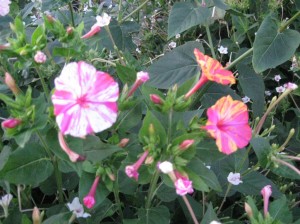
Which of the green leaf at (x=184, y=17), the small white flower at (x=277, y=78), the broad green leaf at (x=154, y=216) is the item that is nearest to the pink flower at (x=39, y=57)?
the broad green leaf at (x=154, y=216)

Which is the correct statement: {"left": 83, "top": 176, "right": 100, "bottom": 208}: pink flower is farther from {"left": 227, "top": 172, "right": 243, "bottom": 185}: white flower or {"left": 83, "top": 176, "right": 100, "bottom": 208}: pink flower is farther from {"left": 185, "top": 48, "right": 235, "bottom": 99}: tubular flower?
{"left": 227, "top": 172, "right": 243, "bottom": 185}: white flower

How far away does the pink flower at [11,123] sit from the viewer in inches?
26.7

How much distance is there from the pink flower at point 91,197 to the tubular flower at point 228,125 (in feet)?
0.68

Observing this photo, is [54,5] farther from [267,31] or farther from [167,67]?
[267,31]

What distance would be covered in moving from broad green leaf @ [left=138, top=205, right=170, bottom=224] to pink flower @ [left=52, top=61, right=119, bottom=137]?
1.11 ft

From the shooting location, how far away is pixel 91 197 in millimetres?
719

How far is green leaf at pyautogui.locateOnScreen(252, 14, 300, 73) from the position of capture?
1162mm

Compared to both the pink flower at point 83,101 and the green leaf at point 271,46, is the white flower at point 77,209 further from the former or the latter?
the green leaf at point 271,46

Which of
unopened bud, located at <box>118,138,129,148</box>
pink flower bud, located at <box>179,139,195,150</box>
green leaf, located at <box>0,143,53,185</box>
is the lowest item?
Result: green leaf, located at <box>0,143,53,185</box>

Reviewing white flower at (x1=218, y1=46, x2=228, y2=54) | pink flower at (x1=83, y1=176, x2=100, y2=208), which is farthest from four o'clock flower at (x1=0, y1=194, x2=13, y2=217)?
white flower at (x1=218, y1=46, x2=228, y2=54)

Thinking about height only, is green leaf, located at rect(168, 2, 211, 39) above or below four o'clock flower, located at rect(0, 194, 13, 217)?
above

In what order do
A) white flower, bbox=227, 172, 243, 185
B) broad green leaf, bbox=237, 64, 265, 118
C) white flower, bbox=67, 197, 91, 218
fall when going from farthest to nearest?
broad green leaf, bbox=237, 64, 265, 118 → white flower, bbox=227, 172, 243, 185 → white flower, bbox=67, 197, 91, 218

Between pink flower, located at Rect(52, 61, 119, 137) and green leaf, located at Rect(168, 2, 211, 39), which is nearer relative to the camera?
pink flower, located at Rect(52, 61, 119, 137)

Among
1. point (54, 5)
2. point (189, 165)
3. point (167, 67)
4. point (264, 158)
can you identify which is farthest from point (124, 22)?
point (189, 165)
